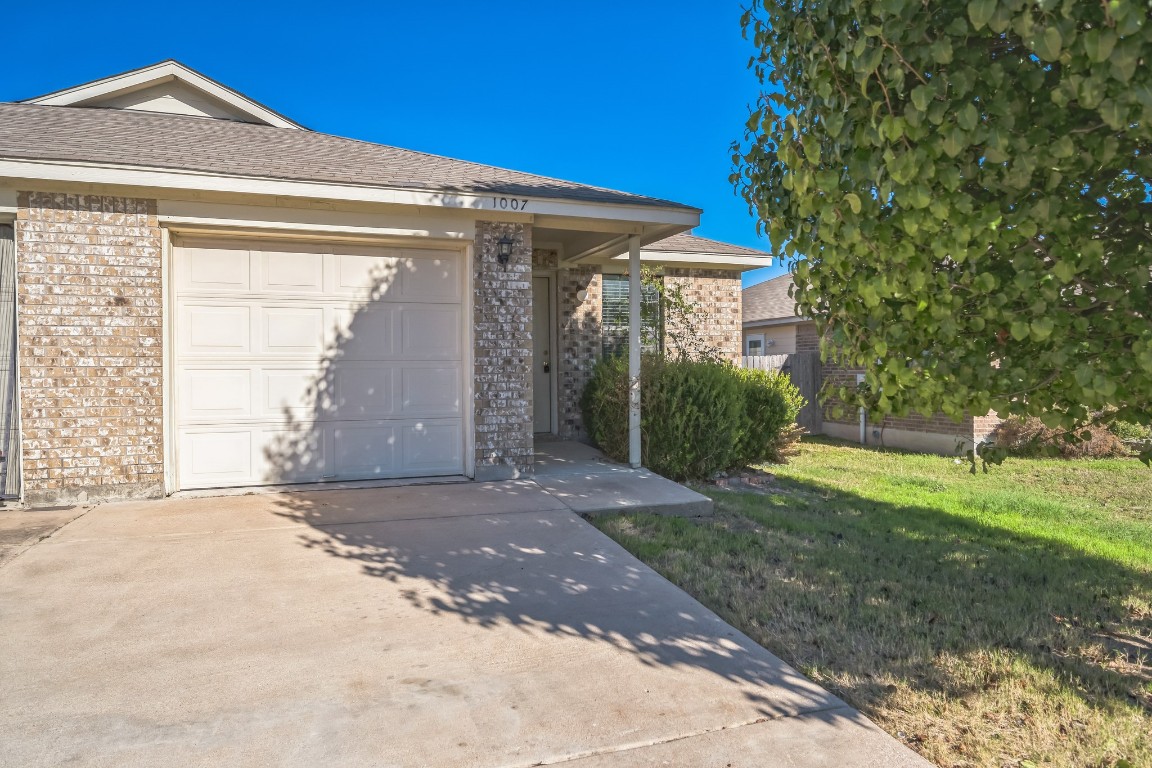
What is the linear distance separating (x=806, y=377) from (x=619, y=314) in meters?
5.58

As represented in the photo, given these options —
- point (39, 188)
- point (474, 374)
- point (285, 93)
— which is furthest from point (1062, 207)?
point (285, 93)

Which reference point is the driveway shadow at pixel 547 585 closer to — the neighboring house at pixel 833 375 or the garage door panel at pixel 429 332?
the garage door panel at pixel 429 332

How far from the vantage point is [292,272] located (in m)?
6.93

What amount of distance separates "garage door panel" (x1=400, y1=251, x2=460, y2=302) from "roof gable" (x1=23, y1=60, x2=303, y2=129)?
3879mm

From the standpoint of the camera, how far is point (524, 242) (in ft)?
24.5

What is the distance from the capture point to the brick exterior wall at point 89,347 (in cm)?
603

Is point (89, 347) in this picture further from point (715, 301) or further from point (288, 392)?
point (715, 301)

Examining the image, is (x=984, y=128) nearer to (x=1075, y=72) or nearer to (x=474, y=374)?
(x=1075, y=72)

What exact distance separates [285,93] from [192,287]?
19213 mm

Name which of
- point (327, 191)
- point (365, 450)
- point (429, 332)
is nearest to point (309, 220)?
point (327, 191)

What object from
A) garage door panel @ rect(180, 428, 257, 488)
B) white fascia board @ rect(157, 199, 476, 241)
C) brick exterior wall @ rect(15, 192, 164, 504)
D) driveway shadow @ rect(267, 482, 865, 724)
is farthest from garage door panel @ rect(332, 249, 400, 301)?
driveway shadow @ rect(267, 482, 865, 724)

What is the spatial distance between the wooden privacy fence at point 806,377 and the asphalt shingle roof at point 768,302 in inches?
118

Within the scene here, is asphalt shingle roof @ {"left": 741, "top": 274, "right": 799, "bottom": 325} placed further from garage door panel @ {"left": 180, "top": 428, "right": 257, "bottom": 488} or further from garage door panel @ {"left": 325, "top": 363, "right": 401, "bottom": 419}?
garage door panel @ {"left": 180, "top": 428, "right": 257, "bottom": 488}

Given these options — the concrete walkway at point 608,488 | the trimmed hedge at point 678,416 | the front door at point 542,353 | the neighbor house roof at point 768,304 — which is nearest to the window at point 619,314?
the front door at point 542,353
